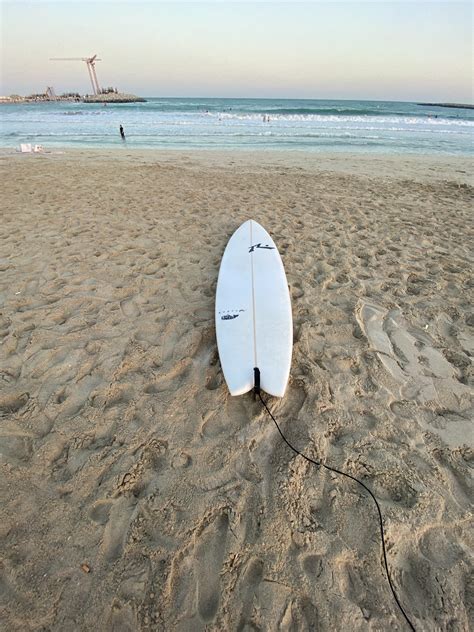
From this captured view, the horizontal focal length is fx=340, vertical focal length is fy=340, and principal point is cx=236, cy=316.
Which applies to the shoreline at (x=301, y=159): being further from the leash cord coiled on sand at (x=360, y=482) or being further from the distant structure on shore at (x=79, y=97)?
the distant structure on shore at (x=79, y=97)

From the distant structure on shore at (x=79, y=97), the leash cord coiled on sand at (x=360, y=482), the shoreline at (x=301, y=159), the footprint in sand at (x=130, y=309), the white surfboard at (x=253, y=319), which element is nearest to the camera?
the leash cord coiled on sand at (x=360, y=482)

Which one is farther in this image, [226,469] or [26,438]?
[26,438]

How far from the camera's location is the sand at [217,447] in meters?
1.47

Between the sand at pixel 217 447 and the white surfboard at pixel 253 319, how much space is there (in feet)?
0.51

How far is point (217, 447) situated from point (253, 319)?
1210mm

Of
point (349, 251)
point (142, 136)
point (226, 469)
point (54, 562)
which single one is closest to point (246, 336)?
point (226, 469)

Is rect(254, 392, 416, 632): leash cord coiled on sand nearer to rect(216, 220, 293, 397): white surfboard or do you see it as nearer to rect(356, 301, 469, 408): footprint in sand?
rect(216, 220, 293, 397): white surfboard

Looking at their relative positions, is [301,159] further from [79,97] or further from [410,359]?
[79,97]

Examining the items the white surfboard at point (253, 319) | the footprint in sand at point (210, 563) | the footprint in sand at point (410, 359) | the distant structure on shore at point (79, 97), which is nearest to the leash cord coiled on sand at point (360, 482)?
the white surfboard at point (253, 319)

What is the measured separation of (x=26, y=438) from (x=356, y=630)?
1988mm

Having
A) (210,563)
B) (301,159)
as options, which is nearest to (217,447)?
(210,563)

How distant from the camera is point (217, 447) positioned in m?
2.05

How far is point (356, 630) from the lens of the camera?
1383 mm

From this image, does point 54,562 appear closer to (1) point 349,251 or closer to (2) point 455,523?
(2) point 455,523
